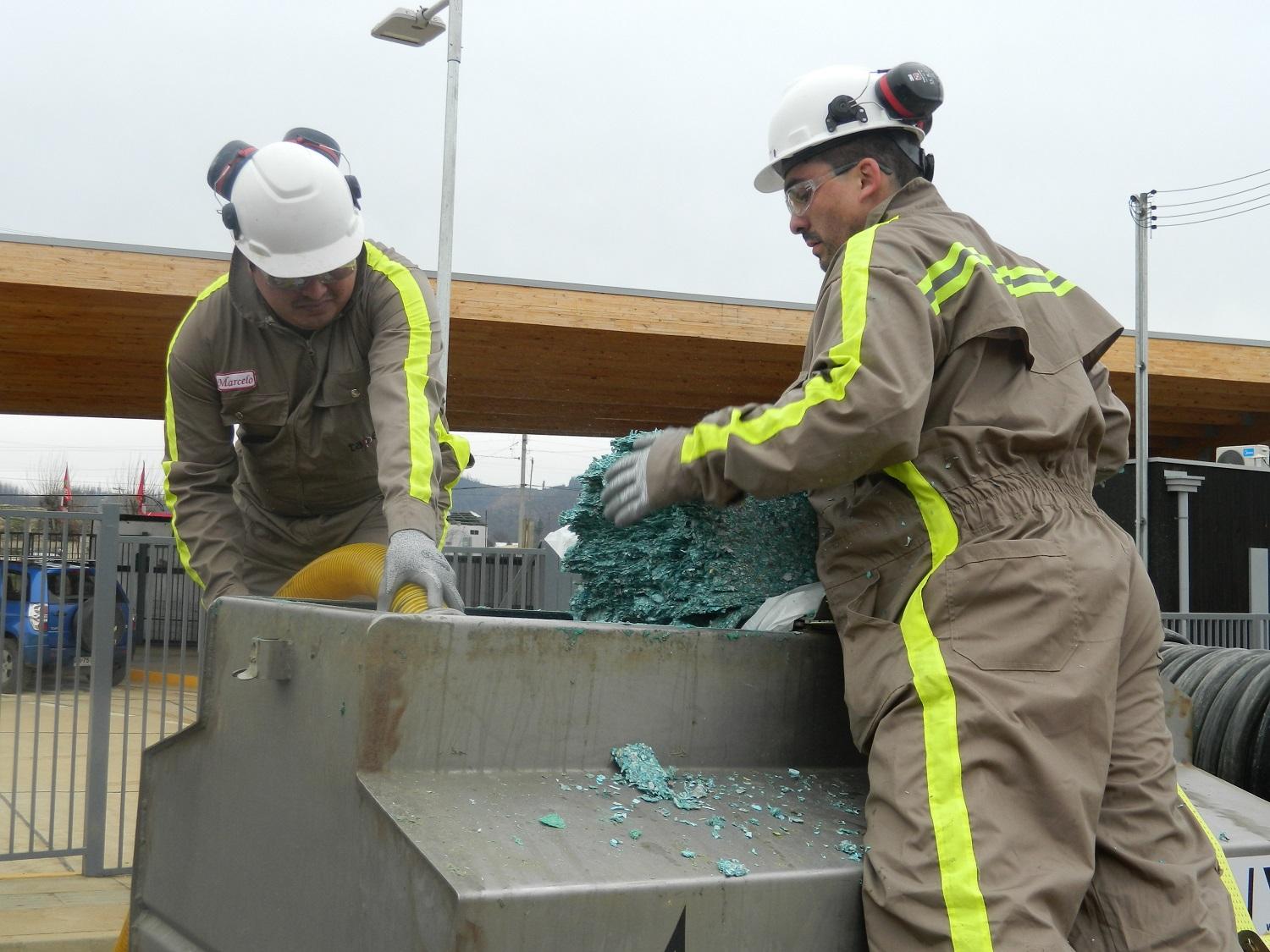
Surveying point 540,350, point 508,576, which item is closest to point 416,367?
point 508,576

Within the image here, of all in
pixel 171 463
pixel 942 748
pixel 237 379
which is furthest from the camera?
pixel 171 463

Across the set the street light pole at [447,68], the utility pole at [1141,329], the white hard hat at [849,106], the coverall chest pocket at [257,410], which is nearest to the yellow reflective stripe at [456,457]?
the coverall chest pocket at [257,410]

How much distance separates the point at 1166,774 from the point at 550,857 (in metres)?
1.12

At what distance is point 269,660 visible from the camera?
2277 millimetres

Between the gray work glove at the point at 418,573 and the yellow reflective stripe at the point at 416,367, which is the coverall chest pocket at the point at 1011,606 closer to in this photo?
the gray work glove at the point at 418,573

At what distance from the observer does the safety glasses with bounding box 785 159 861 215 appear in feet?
8.32

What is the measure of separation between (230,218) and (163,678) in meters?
3.41

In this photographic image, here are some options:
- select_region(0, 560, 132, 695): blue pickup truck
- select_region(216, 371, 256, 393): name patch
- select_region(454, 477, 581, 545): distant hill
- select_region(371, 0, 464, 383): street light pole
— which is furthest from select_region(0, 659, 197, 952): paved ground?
select_region(454, 477, 581, 545): distant hill

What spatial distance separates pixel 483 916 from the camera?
159cm

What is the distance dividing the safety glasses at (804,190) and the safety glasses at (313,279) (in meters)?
1.46

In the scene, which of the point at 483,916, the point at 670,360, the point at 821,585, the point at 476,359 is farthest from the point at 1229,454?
the point at 483,916

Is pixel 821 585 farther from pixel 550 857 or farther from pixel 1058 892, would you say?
pixel 550 857

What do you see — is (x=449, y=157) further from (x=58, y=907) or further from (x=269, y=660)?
(x=269, y=660)

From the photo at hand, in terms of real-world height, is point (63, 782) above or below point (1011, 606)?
below
